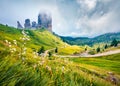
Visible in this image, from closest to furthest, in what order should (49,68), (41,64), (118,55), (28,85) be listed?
1. (28,85)
2. (49,68)
3. (41,64)
4. (118,55)

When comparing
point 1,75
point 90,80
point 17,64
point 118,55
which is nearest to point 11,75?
point 1,75

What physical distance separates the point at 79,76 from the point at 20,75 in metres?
4.21

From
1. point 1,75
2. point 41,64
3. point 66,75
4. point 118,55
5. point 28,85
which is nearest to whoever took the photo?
point 1,75

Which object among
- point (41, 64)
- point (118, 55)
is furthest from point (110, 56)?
point (41, 64)

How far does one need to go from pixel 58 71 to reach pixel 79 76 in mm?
790

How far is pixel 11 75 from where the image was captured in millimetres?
4695

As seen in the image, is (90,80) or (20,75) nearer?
(20,75)

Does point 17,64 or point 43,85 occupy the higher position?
point 17,64

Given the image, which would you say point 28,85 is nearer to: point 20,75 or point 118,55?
point 20,75

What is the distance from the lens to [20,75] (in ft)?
16.4

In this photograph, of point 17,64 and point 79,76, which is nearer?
point 17,64

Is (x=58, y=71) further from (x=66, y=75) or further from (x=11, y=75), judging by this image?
(x=11, y=75)

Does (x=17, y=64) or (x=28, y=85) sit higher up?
(x=17, y=64)

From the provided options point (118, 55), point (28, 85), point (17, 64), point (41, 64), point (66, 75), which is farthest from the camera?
point (118, 55)
